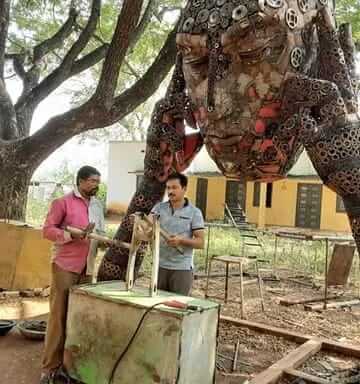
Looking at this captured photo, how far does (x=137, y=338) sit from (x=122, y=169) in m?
18.7

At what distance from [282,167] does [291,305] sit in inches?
167

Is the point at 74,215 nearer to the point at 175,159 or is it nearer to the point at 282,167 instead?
the point at 175,159

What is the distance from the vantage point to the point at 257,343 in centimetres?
505

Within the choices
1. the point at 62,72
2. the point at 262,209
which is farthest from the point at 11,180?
the point at 262,209

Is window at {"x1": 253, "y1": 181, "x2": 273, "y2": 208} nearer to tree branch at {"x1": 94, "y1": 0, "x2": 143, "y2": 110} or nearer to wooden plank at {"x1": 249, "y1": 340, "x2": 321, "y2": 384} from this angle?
tree branch at {"x1": 94, "y1": 0, "x2": 143, "y2": 110}

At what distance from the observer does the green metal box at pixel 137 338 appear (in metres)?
3.02

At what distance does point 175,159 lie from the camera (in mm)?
3939

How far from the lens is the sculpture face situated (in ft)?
10.7

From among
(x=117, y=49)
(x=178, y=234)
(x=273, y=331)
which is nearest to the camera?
(x=178, y=234)

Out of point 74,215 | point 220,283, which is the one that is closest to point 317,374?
point 74,215

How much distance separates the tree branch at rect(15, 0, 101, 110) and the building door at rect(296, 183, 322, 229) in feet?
38.1

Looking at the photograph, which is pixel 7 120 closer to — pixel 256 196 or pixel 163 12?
pixel 163 12

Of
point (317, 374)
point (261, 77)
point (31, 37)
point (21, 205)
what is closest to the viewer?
point (261, 77)

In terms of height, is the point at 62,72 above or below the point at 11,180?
above
